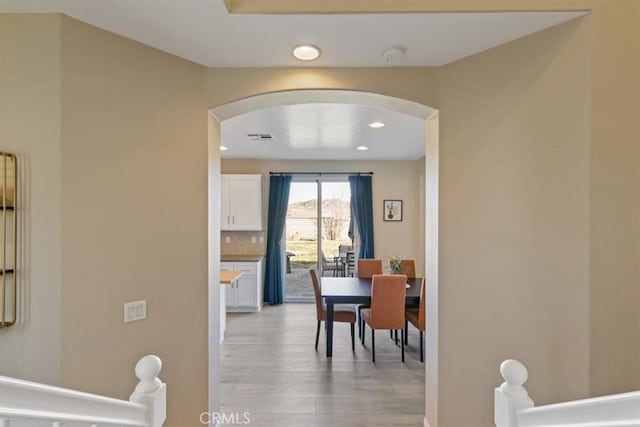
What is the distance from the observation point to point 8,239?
1511mm

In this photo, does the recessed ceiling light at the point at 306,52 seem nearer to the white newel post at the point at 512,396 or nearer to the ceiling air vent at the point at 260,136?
the white newel post at the point at 512,396

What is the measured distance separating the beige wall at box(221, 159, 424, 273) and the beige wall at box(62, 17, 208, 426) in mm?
3793

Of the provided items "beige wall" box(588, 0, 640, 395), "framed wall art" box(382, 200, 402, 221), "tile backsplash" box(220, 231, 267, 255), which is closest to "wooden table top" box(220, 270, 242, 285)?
"tile backsplash" box(220, 231, 267, 255)

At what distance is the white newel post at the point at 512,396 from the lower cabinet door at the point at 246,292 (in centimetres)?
446

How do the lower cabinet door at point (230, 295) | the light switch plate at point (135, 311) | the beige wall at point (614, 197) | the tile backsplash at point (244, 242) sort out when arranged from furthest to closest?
the tile backsplash at point (244, 242) → the lower cabinet door at point (230, 295) → the light switch plate at point (135, 311) → the beige wall at point (614, 197)

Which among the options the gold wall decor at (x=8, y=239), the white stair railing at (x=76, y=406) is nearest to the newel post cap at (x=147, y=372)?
the white stair railing at (x=76, y=406)

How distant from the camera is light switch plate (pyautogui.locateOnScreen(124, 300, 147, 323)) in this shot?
69.6 inches

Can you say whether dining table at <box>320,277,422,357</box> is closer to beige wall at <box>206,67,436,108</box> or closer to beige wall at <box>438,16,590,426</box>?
beige wall at <box>438,16,590,426</box>

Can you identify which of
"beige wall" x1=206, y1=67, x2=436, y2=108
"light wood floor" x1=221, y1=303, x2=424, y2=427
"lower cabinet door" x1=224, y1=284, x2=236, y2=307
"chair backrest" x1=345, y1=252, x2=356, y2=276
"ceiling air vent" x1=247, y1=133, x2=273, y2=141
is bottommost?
"light wood floor" x1=221, y1=303, x2=424, y2=427

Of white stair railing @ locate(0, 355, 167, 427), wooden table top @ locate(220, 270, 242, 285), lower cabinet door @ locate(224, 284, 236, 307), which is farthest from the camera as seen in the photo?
lower cabinet door @ locate(224, 284, 236, 307)

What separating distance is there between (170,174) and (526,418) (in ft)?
6.78

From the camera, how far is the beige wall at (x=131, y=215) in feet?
5.25

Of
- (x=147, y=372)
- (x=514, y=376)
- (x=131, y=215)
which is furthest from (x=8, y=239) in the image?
(x=514, y=376)

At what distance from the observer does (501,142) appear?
182cm
